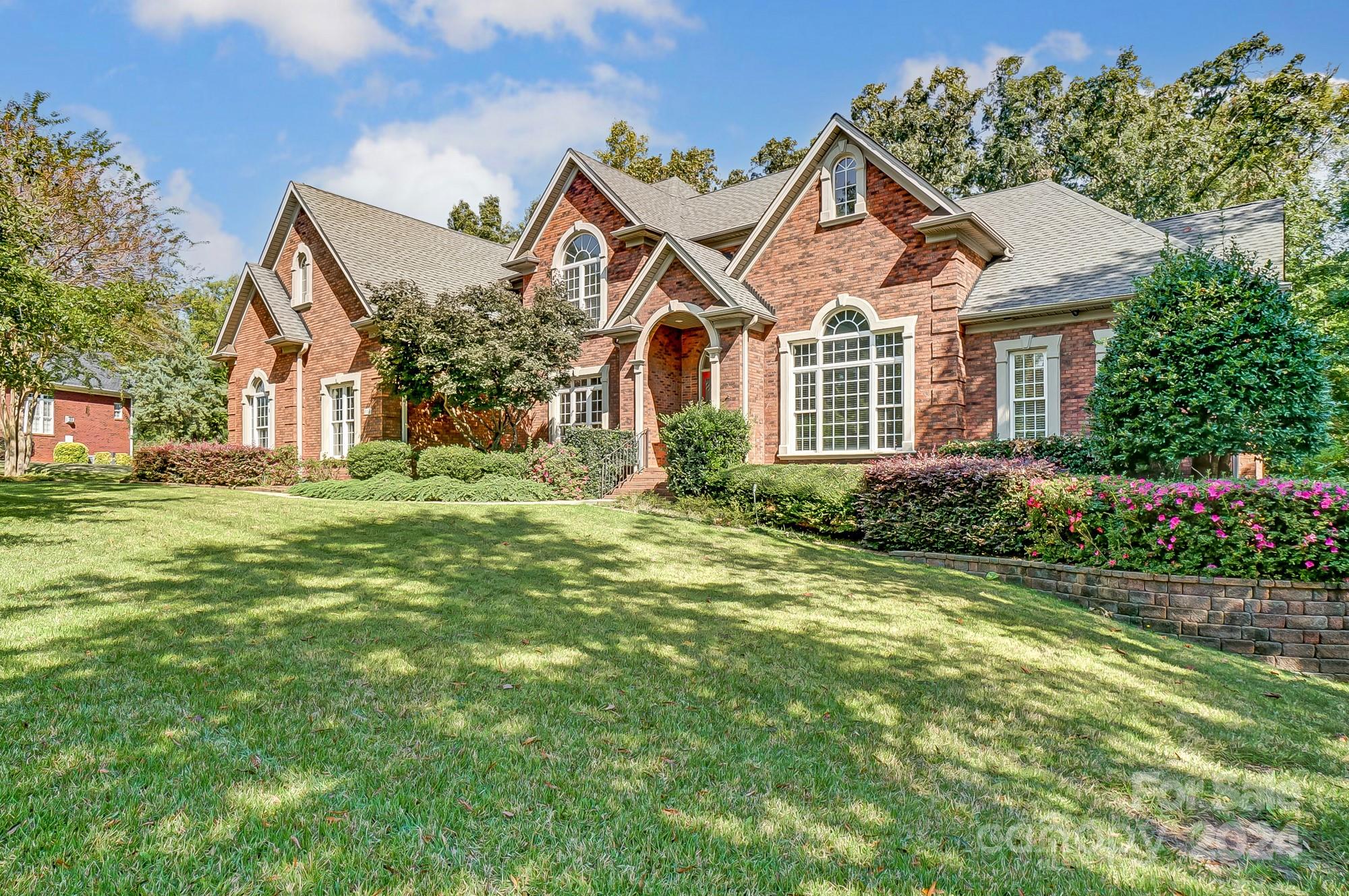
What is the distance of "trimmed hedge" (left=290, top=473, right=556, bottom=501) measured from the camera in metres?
15.7

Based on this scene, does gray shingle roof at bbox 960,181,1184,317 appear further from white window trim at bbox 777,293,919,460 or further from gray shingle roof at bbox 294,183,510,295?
gray shingle roof at bbox 294,183,510,295

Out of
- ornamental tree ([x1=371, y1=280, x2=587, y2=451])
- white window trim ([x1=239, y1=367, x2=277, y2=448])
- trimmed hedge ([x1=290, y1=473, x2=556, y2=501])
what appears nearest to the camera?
trimmed hedge ([x1=290, y1=473, x2=556, y2=501])

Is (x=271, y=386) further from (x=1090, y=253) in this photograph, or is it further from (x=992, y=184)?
(x=992, y=184)

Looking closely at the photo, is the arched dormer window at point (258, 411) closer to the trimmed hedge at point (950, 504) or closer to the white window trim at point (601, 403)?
the white window trim at point (601, 403)

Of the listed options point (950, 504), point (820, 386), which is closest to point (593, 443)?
point (820, 386)

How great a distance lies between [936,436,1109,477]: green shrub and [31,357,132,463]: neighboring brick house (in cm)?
4310

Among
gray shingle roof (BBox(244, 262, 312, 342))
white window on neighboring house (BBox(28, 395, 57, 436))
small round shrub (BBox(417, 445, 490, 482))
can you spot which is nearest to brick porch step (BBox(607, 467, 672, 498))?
small round shrub (BBox(417, 445, 490, 482))

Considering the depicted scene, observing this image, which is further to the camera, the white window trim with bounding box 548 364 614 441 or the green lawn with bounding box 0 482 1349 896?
the white window trim with bounding box 548 364 614 441

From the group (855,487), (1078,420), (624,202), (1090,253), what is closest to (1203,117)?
(1090,253)

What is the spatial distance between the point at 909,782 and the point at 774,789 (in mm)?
722

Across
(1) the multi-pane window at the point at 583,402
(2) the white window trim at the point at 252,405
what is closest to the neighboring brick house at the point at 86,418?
(2) the white window trim at the point at 252,405

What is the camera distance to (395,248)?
24.9 metres

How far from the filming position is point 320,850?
2662mm

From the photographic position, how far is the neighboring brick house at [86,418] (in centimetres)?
4006
